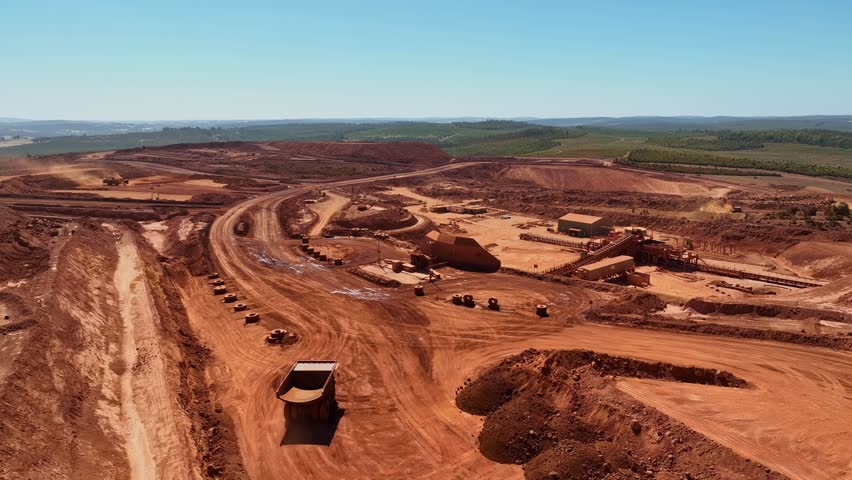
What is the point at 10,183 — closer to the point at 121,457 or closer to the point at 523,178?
the point at 121,457

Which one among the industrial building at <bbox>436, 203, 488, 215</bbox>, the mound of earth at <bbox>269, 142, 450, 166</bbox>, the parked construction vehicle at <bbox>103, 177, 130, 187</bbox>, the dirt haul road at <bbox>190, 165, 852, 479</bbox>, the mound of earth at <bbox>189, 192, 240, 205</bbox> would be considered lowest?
the dirt haul road at <bbox>190, 165, 852, 479</bbox>

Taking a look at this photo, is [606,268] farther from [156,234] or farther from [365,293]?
[156,234]

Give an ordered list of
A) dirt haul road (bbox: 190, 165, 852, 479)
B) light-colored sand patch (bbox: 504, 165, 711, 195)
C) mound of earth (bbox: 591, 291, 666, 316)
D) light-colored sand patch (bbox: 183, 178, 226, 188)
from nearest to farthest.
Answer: dirt haul road (bbox: 190, 165, 852, 479)
mound of earth (bbox: 591, 291, 666, 316)
light-colored sand patch (bbox: 504, 165, 711, 195)
light-colored sand patch (bbox: 183, 178, 226, 188)

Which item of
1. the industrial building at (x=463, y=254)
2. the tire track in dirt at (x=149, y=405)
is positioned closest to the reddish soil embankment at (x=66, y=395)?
the tire track in dirt at (x=149, y=405)

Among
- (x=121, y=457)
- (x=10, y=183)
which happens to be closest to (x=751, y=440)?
(x=121, y=457)

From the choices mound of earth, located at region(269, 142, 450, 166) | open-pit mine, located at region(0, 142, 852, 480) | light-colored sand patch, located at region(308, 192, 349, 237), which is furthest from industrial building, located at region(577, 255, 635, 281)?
mound of earth, located at region(269, 142, 450, 166)

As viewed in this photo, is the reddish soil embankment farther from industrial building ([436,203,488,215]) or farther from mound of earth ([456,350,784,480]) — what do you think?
industrial building ([436,203,488,215])
